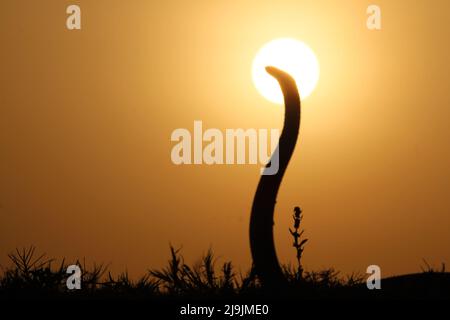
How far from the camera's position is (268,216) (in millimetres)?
7711

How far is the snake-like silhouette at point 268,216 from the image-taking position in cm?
751

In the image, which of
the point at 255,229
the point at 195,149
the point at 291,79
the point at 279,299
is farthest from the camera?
the point at 195,149

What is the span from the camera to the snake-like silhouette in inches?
296

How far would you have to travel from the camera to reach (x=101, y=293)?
264 inches
